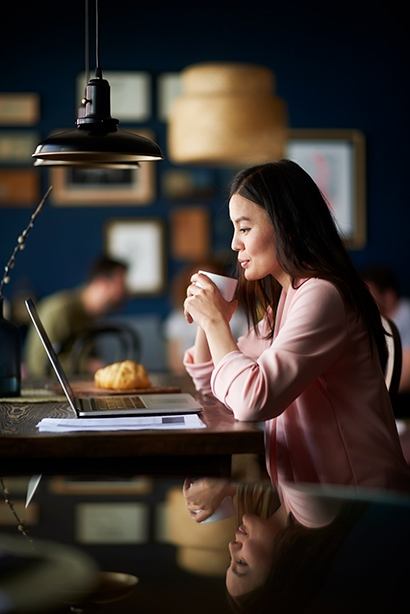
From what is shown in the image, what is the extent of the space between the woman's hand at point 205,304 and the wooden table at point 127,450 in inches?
8.0

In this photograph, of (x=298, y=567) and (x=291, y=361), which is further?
(x=291, y=361)

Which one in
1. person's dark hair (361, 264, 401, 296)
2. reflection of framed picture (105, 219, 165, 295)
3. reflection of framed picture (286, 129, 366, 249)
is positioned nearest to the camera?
person's dark hair (361, 264, 401, 296)

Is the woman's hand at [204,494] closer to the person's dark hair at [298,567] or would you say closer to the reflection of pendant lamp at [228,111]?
the person's dark hair at [298,567]

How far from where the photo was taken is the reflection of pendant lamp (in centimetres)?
344

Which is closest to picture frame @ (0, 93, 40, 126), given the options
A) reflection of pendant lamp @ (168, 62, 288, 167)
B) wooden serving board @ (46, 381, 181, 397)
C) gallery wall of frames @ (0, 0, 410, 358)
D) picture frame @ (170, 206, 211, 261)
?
gallery wall of frames @ (0, 0, 410, 358)

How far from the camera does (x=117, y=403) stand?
1.68 m

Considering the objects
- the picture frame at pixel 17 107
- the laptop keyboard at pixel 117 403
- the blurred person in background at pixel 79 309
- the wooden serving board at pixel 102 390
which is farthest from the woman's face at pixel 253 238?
the picture frame at pixel 17 107

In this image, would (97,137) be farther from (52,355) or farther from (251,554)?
(251,554)

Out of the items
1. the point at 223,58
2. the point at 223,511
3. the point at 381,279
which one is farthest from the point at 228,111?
the point at 223,511

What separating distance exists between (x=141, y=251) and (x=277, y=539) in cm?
466

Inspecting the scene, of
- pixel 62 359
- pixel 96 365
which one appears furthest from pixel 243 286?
pixel 96 365

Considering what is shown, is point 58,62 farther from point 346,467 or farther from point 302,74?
point 346,467

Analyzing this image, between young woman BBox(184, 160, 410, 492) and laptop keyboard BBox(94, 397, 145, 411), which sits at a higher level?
young woman BBox(184, 160, 410, 492)

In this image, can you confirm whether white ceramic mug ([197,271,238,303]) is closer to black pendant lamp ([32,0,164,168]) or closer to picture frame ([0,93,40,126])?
black pendant lamp ([32,0,164,168])
